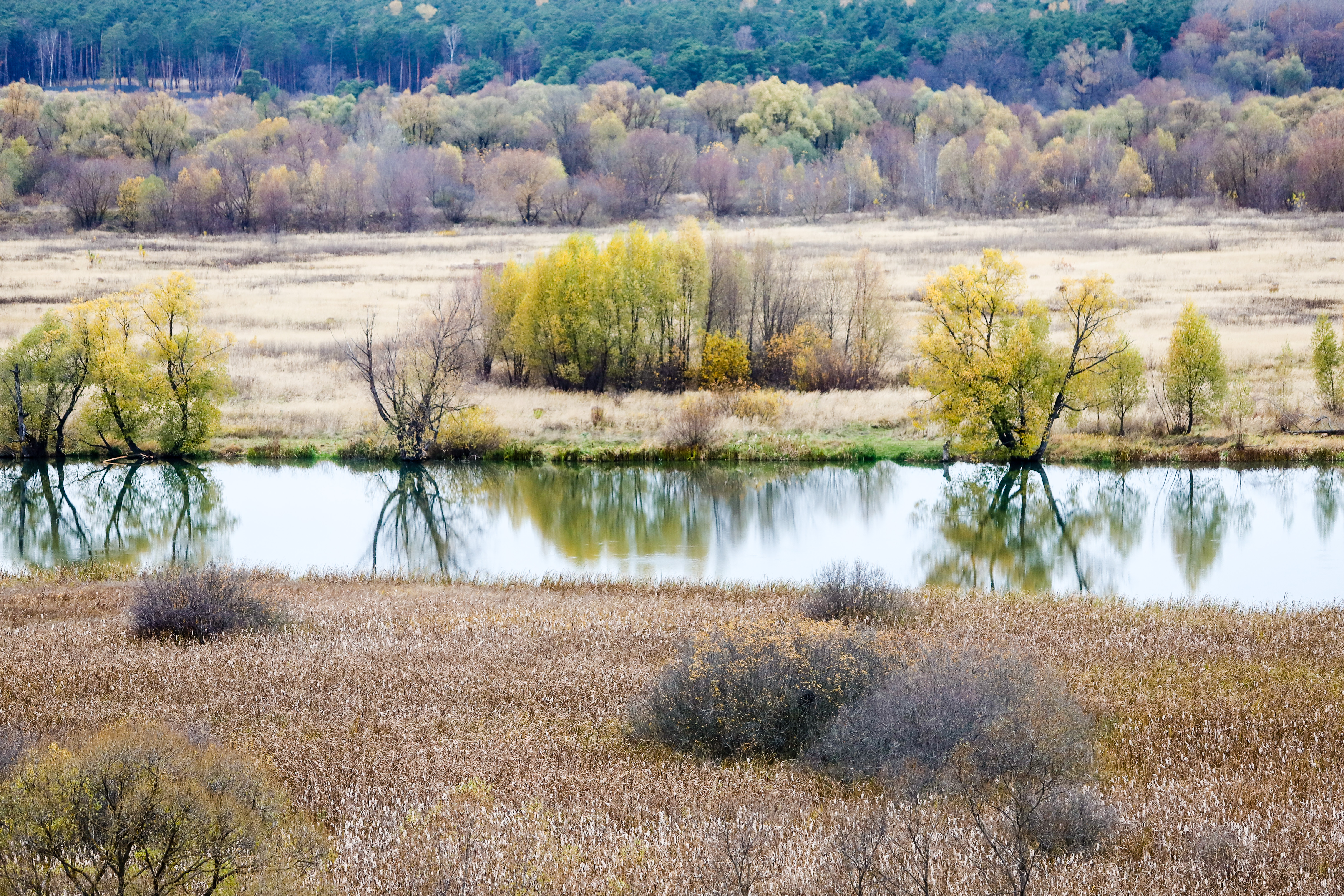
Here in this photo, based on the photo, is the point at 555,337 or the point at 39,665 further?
the point at 555,337

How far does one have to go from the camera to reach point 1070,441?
A: 33719mm

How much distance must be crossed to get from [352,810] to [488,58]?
590 ft

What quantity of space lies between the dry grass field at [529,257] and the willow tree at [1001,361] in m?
4.38

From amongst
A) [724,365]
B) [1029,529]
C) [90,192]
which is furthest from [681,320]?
[90,192]

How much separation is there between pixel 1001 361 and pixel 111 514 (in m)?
25.6

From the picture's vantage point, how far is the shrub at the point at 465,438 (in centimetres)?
3556

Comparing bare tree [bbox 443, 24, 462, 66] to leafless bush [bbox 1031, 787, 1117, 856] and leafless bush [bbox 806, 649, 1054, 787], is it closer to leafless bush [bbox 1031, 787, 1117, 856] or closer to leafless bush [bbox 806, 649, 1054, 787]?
leafless bush [bbox 806, 649, 1054, 787]

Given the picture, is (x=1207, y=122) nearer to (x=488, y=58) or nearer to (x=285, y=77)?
A: (x=488, y=58)

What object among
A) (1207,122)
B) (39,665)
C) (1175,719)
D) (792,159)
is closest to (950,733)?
(1175,719)

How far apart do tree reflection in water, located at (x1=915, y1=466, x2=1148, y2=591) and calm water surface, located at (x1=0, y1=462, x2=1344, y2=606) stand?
0.26 ft

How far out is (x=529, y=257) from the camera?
214ft

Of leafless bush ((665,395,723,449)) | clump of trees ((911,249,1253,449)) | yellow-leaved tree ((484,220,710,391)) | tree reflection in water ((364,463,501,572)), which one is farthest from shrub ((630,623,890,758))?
yellow-leaved tree ((484,220,710,391))

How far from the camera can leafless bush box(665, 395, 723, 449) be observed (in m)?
35.2

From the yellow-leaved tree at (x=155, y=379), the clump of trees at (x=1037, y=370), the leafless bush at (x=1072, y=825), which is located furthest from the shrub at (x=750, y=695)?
the yellow-leaved tree at (x=155, y=379)
